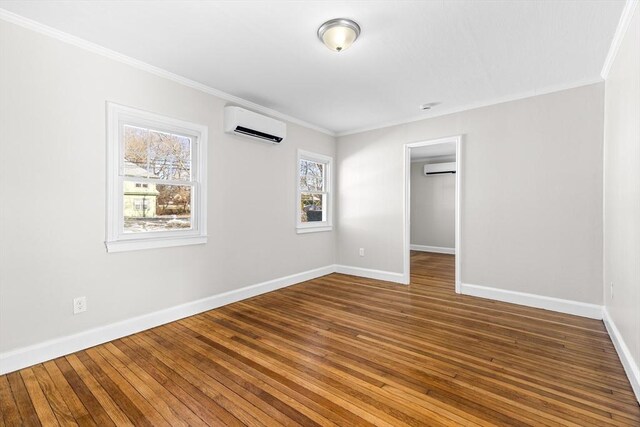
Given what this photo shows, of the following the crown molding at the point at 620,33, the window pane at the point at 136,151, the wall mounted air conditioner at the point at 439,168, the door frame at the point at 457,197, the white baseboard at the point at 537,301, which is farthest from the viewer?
the wall mounted air conditioner at the point at 439,168

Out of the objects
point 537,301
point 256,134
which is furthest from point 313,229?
point 537,301

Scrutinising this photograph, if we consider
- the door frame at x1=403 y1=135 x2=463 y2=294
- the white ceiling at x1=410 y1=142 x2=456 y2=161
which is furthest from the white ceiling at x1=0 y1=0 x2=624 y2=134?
the white ceiling at x1=410 y1=142 x2=456 y2=161

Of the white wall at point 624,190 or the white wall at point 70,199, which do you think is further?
the white wall at point 70,199

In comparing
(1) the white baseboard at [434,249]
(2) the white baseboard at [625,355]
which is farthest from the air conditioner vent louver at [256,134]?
(1) the white baseboard at [434,249]

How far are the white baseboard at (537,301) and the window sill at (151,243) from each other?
354 cm

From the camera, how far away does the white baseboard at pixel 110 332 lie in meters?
2.25

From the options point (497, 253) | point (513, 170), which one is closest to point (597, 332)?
point (497, 253)

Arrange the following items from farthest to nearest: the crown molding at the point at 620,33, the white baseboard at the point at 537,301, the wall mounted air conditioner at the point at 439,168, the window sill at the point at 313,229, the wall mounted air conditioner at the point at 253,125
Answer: the wall mounted air conditioner at the point at 439,168, the window sill at the point at 313,229, the wall mounted air conditioner at the point at 253,125, the white baseboard at the point at 537,301, the crown molding at the point at 620,33

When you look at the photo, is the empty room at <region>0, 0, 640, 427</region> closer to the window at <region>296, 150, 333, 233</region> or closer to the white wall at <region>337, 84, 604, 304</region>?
the white wall at <region>337, 84, 604, 304</region>

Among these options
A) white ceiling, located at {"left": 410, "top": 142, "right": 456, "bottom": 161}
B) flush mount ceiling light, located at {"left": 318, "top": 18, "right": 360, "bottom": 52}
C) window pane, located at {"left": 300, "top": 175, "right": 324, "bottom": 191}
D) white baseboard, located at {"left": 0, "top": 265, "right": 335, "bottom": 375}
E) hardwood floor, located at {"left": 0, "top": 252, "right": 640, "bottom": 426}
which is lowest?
hardwood floor, located at {"left": 0, "top": 252, "right": 640, "bottom": 426}

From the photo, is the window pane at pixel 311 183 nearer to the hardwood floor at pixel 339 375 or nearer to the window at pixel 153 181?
the window at pixel 153 181

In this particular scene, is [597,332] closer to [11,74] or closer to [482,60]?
[482,60]

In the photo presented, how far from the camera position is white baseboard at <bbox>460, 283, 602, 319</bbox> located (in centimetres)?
329

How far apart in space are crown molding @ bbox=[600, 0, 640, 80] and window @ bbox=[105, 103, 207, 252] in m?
3.75
